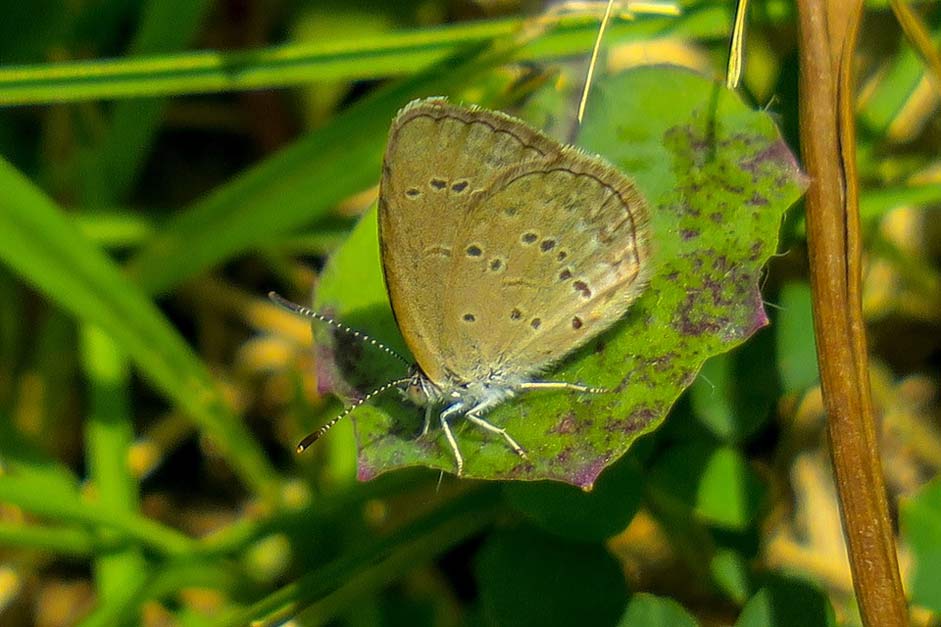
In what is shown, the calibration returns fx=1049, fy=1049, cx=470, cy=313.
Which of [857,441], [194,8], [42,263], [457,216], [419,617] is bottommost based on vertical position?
[857,441]

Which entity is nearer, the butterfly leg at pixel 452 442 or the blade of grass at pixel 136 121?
the butterfly leg at pixel 452 442

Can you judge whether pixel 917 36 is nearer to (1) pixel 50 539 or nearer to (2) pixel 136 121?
(2) pixel 136 121

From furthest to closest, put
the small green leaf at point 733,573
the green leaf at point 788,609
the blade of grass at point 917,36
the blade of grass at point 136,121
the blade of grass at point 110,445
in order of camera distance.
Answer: the blade of grass at point 136,121 < the blade of grass at point 110,445 < the blade of grass at point 917,36 < the small green leaf at point 733,573 < the green leaf at point 788,609

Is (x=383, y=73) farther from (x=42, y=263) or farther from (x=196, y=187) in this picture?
(x=196, y=187)

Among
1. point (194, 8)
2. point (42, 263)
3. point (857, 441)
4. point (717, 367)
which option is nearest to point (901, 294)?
point (717, 367)

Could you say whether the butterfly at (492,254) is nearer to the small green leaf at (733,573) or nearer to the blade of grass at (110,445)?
the small green leaf at (733,573)

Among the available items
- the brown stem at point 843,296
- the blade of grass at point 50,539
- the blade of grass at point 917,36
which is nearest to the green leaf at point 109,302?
the blade of grass at point 50,539

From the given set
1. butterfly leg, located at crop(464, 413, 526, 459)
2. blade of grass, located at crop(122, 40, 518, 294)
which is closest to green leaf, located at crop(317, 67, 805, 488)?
butterfly leg, located at crop(464, 413, 526, 459)

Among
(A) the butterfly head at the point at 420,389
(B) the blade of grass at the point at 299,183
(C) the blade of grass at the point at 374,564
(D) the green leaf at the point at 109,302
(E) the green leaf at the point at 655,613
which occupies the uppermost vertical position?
(B) the blade of grass at the point at 299,183
